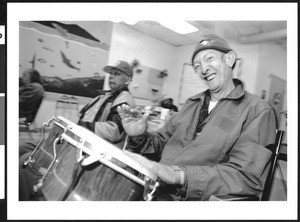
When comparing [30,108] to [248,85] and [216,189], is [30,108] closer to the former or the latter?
[216,189]

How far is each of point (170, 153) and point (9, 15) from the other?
0.94 m

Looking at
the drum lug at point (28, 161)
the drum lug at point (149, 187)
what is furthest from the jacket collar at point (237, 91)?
the drum lug at point (28, 161)

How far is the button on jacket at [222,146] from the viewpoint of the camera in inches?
35.6

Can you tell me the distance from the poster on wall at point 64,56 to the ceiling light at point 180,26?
0.89ft

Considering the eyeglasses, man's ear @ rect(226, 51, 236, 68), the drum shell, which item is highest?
man's ear @ rect(226, 51, 236, 68)

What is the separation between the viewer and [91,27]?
1.12 meters

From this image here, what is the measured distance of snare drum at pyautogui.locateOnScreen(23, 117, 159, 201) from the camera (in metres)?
0.77

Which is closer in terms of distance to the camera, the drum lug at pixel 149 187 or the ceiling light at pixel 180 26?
the drum lug at pixel 149 187

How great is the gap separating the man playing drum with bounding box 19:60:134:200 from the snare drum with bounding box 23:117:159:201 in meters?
0.22

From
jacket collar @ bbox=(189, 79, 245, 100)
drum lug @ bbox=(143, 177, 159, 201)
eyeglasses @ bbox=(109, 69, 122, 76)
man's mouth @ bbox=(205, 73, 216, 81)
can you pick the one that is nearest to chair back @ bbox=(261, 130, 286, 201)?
jacket collar @ bbox=(189, 79, 245, 100)

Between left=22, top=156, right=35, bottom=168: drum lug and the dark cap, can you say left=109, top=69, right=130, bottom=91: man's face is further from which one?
left=22, top=156, right=35, bottom=168: drum lug

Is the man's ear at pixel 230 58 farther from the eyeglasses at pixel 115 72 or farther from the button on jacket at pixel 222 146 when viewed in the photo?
the eyeglasses at pixel 115 72

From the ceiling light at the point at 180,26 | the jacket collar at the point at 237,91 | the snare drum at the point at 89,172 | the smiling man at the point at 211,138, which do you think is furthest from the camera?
the ceiling light at the point at 180,26

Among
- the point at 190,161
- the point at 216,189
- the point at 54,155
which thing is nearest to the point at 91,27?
the point at 54,155
